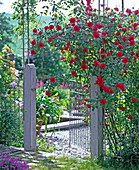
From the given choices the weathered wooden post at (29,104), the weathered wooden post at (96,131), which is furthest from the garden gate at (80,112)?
the weathered wooden post at (29,104)

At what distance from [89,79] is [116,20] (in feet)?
2.79

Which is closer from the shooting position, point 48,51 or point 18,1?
point 18,1

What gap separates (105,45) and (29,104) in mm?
1423

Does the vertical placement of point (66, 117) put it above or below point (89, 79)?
below

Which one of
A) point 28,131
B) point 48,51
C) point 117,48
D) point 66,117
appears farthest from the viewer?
point 48,51

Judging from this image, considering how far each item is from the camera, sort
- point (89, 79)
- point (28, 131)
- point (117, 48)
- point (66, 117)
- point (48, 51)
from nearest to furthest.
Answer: point (117, 48) → point (89, 79) → point (28, 131) → point (66, 117) → point (48, 51)

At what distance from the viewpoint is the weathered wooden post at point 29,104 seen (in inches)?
169

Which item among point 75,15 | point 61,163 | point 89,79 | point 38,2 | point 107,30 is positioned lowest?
point 61,163

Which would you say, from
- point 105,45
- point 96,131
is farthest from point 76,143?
point 105,45

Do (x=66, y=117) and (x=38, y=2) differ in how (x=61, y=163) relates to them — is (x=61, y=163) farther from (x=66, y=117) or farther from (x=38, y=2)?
(x=66, y=117)

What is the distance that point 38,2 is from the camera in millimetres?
4332

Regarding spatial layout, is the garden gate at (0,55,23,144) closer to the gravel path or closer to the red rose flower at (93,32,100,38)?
the gravel path

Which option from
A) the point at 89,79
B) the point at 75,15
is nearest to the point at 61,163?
the point at 89,79

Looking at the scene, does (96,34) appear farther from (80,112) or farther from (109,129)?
(80,112)
